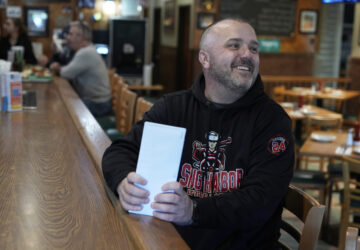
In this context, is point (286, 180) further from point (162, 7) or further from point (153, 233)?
point (162, 7)

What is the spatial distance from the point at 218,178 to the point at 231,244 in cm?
23

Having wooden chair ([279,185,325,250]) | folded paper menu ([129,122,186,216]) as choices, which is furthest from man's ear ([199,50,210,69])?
folded paper menu ([129,122,186,216])

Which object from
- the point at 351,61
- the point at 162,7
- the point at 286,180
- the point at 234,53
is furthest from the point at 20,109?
the point at 162,7

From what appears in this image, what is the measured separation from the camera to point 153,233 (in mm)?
1367

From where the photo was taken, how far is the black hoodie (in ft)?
5.37

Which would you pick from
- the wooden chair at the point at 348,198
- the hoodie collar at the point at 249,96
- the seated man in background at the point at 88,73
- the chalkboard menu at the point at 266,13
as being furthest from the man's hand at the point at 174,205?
the chalkboard menu at the point at 266,13

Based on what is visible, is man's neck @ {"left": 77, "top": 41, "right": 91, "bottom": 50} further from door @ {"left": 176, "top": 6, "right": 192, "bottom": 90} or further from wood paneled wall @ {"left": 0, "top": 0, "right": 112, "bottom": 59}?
door @ {"left": 176, "top": 6, "right": 192, "bottom": 90}

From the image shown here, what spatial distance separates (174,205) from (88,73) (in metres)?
4.48

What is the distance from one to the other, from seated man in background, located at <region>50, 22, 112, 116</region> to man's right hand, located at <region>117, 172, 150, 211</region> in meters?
4.11

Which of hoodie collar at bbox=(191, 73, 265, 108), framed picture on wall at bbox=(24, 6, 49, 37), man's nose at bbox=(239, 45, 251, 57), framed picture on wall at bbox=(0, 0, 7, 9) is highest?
framed picture on wall at bbox=(0, 0, 7, 9)

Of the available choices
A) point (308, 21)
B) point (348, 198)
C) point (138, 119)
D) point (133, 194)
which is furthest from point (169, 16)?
point (133, 194)

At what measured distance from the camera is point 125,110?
465 cm

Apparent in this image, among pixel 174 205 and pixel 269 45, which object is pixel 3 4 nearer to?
pixel 269 45

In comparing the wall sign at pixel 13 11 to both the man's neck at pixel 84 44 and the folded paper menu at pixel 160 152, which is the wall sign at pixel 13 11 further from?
the folded paper menu at pixel 160 152
